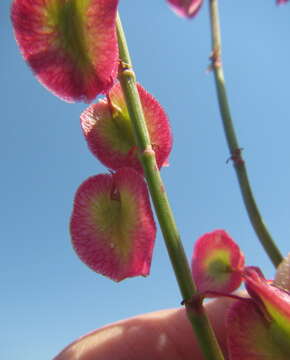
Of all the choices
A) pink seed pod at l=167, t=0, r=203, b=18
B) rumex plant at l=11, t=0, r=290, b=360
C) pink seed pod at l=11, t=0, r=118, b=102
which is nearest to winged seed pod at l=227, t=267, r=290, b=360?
rumex plant at l=11, t=0, r=290, b=360

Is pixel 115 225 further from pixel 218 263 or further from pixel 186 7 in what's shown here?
pixel 186 7

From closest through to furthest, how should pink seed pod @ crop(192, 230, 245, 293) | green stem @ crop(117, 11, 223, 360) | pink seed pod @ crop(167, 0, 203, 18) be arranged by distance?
green stem @ crop(117, 11, 223, 360), pink seed pod @ crop(192, 230, 245, 293), pink seed pod @ crop(167, 0, 203, 18)

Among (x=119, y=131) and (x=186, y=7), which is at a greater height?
(x=186, y=7)

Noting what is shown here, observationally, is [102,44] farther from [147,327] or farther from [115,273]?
[147,327]

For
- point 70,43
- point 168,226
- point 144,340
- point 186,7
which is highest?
point 186,7

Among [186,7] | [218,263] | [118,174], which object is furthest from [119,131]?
[186,7]

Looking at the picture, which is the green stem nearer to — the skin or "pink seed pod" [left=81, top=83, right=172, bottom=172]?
"pink seed pod" [left=81, top=83, right=172, bottom=172]

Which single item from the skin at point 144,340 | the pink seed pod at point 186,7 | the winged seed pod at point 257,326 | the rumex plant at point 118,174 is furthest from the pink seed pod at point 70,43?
the pink seed pod at point 186,7
